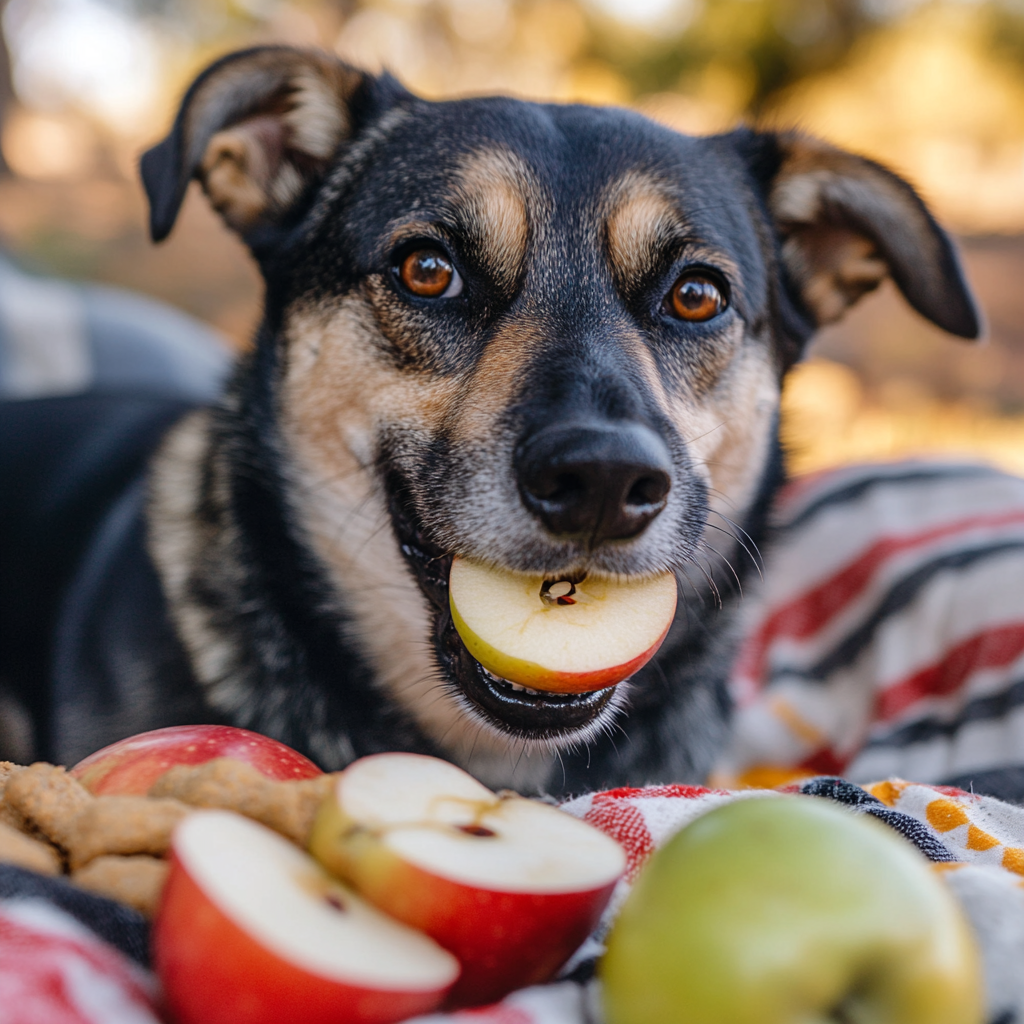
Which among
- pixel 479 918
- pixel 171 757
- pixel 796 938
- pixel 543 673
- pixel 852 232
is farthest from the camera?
pixel 852 232

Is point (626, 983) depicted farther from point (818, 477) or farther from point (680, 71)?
point (680, 71)

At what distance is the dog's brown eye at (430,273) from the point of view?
5.78ft

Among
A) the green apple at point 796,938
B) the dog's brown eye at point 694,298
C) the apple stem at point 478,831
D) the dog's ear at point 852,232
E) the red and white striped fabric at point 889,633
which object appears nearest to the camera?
the green apple at point 796,938

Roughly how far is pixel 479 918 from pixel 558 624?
617mm

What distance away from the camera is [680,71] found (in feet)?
40.0

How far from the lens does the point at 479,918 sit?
30.5 inches

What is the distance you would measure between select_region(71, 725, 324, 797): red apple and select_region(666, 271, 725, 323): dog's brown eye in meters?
1.18

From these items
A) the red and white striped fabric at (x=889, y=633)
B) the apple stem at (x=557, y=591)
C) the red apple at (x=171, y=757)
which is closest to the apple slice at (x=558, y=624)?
the apple stem at (x=557, y=591)

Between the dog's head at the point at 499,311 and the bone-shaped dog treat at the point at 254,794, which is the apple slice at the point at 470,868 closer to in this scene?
the bone-shaped dog treat at the point at 254,794

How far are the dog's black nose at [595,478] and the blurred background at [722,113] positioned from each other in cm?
378

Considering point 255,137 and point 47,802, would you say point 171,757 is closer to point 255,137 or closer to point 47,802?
point 47,802

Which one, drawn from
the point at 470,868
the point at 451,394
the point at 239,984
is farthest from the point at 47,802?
the point at 451,394

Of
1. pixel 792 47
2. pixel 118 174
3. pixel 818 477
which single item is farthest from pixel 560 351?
pixel 792 47

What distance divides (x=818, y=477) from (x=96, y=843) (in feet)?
9.60
